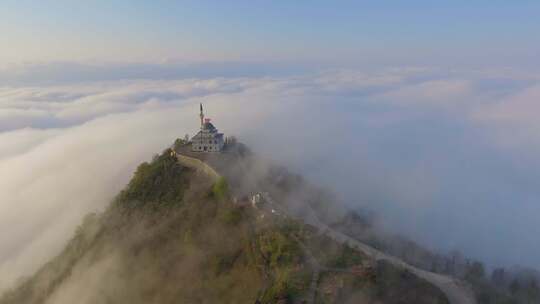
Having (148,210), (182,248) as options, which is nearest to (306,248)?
(182,248)

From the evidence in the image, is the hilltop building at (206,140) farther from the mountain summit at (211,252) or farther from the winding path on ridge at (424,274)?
the winding path on ridge at (424,274)

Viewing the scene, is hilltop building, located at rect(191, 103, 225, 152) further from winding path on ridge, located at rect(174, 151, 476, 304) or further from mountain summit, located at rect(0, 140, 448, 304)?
winding path on ridge, located at rect(174, 151, 476, 304)

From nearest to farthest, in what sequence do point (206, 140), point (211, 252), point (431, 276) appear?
point (431, 276)
point (211, 252)
point (206, 140)

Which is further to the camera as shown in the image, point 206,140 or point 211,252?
point 206,140

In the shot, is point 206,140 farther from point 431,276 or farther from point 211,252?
point 431,276

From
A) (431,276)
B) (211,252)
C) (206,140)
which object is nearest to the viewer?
(431,276)

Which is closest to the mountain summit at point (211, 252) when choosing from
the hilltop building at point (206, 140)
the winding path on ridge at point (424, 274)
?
the winding path on ridge at point (424, 274)

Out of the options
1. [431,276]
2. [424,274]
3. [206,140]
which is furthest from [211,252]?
[431,276]

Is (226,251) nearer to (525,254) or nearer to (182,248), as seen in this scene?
(182,248)

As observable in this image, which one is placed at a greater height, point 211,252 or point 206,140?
point 206,140

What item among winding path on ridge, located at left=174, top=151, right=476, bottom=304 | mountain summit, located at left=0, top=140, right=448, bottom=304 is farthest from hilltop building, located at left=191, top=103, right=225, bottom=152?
winding path on ridge, located at left=174, top=151, right=476, bottom=304

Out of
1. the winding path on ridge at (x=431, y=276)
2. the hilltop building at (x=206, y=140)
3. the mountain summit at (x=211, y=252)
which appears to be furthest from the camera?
the hilltop building at (x=206, y=140)
